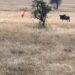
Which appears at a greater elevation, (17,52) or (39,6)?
(17,52)

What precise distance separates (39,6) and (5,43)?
18.2 metres

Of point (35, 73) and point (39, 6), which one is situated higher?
point (35, 73)

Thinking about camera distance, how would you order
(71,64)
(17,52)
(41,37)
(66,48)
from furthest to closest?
(41,37), (66,48), (17,52), (71,64)

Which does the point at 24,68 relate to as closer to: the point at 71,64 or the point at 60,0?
the point at 71,64

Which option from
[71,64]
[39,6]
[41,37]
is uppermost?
[71,64]

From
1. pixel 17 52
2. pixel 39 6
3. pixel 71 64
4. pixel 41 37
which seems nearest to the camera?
pixel 71 64

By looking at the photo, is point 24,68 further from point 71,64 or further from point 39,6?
point 39,6

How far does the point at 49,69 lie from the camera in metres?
16.0

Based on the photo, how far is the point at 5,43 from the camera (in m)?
22.1

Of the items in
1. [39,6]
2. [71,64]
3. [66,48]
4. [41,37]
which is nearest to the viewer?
[71,64]

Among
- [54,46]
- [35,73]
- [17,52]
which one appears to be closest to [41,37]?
[54,46]

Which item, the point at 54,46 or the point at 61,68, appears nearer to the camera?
the point at 61,68

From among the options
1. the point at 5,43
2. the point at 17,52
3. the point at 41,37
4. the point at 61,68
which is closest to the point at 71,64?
the point at 61,68

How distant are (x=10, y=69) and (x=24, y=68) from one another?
63 centimetres
